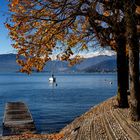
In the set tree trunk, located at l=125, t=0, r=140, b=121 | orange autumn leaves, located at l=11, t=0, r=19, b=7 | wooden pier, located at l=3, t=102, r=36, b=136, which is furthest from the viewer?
wooden pier, located at l=3, t=102, r=36, b=136

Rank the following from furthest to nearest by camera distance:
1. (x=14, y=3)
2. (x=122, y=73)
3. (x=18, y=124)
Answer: (x=18, y=124) → (x=122, y=73) → (x=14, y=3)

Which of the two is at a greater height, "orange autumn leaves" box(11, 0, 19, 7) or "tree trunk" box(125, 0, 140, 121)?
"orange autumn leaves" box(11, 0, 19, 7)

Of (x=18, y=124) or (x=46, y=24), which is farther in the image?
(x=18, y=124)

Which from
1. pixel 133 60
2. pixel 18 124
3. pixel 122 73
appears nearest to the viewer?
pixel 133 60

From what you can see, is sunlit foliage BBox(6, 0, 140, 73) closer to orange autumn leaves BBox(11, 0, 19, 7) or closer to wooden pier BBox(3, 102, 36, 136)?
orange autumn leaves BBox(11, 0, 19, 7)

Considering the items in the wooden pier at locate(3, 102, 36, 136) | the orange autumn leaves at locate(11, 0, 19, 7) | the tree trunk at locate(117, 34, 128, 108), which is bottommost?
the wooden pier at locate(3, 102, 36, 136)

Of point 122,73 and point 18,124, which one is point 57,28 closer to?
point 122,73

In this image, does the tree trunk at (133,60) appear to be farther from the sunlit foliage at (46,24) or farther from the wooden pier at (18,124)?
the wooden pier at (18,124)

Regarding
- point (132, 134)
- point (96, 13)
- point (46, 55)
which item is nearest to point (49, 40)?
point (46, 55)

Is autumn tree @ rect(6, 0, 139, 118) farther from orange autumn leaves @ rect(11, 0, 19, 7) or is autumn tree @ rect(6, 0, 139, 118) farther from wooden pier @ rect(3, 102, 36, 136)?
wooden pier @ rect(3, 102, 36, 136)

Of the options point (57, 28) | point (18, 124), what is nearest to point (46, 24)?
point (57, 28)

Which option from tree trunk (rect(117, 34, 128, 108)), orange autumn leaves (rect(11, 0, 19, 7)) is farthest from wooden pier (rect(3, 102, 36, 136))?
orange autumn leaves (rect(11, 0, 19, 7))

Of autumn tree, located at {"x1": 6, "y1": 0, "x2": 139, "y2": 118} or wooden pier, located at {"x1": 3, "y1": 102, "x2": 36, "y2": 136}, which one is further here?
wooden pier, located at {"x1": 3, "y1": 102, "x2": 36, "y2": 136}

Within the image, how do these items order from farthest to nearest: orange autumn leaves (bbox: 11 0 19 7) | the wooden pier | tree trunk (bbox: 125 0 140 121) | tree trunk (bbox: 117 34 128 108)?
the wooden pier, tree trunk (bbox: 117 34 128 108), tree trunk (bbox: 125 0 140 121), orange autumn leaves (bbox: 11 0 19 7)
